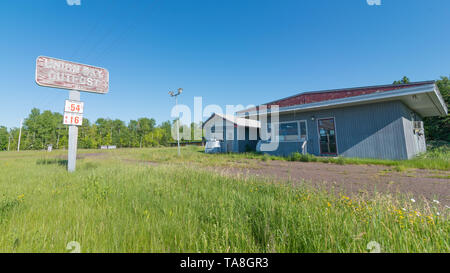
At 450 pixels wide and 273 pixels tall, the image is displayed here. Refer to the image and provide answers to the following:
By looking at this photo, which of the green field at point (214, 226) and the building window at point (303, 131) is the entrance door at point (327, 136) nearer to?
the building window at point (303, 131)

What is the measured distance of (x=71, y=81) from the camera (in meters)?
6.71

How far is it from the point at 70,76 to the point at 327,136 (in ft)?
46.6

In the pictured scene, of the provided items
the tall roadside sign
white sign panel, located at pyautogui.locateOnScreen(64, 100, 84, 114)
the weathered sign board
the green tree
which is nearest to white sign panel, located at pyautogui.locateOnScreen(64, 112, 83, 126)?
the tall roadside sign

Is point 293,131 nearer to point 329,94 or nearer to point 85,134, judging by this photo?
point 329,94

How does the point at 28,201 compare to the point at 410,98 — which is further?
the point at 410,98

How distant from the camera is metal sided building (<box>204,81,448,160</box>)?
8.16 meters

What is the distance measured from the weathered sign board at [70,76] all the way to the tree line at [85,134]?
42.2 m

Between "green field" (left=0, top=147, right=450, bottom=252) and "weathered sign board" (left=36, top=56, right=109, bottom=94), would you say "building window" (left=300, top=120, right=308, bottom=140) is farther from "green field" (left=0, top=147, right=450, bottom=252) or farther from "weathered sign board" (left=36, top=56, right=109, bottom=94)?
"weathered sign board" (left=36, top=56, right=109, bottom=94)

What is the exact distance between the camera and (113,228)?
1.77 metres

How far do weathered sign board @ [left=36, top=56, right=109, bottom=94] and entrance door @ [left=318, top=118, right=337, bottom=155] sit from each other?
1281 cm
